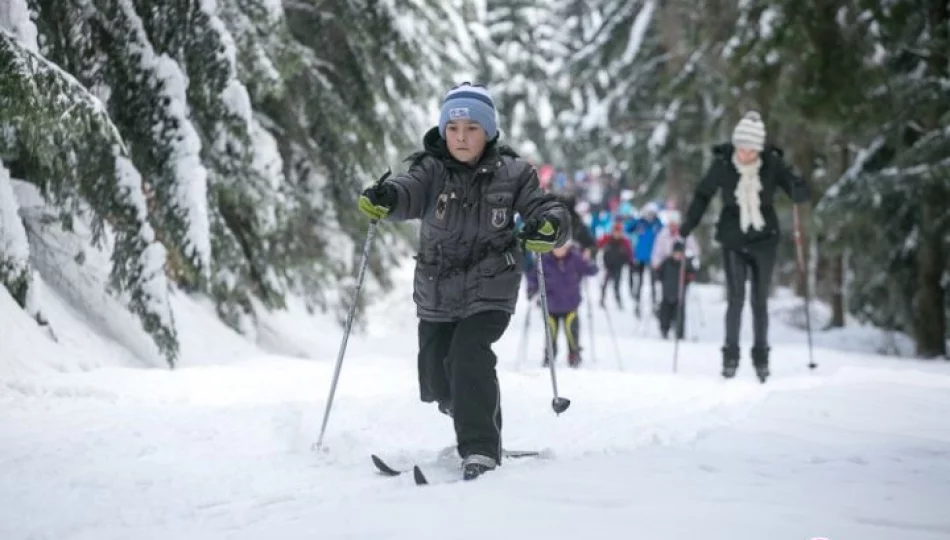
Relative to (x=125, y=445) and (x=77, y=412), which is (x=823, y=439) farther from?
(x=77, y=412)

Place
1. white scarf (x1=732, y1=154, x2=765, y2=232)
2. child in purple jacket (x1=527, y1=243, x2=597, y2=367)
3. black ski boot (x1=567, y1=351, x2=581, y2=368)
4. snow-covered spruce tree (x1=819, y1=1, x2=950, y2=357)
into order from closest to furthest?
white scarf (x1=732, y1=154, x2=765, y2=232)
child in purple jacket (x1=527, y1=243, x2=597, y2=367)
black ski boot (x1=567, y1=351, x2=581, y2=368)
snow-covered spruce tree (x1=819, y1=1, x2=950, y2=357)

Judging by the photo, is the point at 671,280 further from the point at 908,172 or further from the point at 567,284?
the point at 567,284

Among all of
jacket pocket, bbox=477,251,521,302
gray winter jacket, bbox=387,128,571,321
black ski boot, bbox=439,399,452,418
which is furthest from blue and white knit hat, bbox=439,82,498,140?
black ski boot, bbox=439,399,452,418

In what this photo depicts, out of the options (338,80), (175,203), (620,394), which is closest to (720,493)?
(620,394)

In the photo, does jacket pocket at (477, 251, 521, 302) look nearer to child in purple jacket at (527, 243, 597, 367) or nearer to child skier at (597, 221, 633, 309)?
child in purple jacket at (527, 243, 597, 367)

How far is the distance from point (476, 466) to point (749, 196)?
4718 millimetres

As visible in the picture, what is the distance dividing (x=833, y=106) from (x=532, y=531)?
10.3 metres

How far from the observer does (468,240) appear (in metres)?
4.45

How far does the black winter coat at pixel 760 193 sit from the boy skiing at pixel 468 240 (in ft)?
12.4

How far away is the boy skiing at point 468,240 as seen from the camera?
14.0 ft

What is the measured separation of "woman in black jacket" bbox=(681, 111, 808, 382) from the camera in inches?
310

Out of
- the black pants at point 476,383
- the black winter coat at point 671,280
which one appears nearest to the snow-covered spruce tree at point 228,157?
the black pants at point 476,383

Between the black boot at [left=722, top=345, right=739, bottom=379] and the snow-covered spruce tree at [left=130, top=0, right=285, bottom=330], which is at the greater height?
the snow-covered spruce tree at [left=130, top=0, right=285, bottom=330]

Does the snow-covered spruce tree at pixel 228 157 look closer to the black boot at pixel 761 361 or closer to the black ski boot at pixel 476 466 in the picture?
the black ski boot at pixel 476 466
